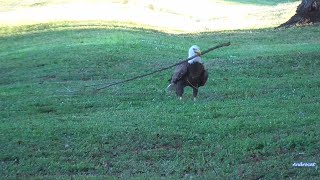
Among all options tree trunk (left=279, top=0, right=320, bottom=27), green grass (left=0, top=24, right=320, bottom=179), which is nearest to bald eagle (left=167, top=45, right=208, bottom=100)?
green grass (left=0, top=24, right=320, bottom=179)

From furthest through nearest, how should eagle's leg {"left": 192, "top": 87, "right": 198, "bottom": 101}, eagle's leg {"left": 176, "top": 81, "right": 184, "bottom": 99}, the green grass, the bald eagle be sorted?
eagle's leg {"left": 192, "top": 87, "right": 198, "bottom": 101}, eagle's leg {"left": 176, "top": 81, "right": 184, "bottom": 99}, the bald eagle, the green grass

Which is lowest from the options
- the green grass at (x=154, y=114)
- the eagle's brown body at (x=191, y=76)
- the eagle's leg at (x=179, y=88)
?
the green grass at (x=154, y=114)

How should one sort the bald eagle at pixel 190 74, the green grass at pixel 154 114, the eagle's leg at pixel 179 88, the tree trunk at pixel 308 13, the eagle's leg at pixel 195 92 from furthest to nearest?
the tree trunk at pixel 308 13
the eagle's leg at pixel 195 92
the eagle's leg at pixel 179 88
the bald eagle at pixel 190 74
the green grass at pixel 154 114

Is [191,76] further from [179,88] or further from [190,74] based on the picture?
[179,88]

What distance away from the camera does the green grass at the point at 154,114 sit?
9.69 meters

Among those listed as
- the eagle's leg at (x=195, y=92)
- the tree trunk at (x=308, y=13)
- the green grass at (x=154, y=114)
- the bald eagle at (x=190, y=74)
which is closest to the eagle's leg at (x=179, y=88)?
the bald eagle at (x=190, y=74)

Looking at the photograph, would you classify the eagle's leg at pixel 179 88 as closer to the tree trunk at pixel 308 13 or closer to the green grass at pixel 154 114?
the green grass at pixel 154 114

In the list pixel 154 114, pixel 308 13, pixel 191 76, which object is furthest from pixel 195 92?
pixel 308 13

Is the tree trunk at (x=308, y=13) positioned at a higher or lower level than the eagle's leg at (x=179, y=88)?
higher

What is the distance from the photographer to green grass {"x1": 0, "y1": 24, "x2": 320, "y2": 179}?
9.69 m

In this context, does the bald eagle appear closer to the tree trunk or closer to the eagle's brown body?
the eagle's brown body

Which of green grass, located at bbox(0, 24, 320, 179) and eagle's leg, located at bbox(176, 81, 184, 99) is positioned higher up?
eagle's leg, located at bbox(176, 81, 184, 99)

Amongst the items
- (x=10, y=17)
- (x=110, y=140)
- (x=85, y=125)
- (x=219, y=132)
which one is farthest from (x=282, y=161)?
(x=10, y=17)

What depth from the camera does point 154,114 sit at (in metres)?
13.1
